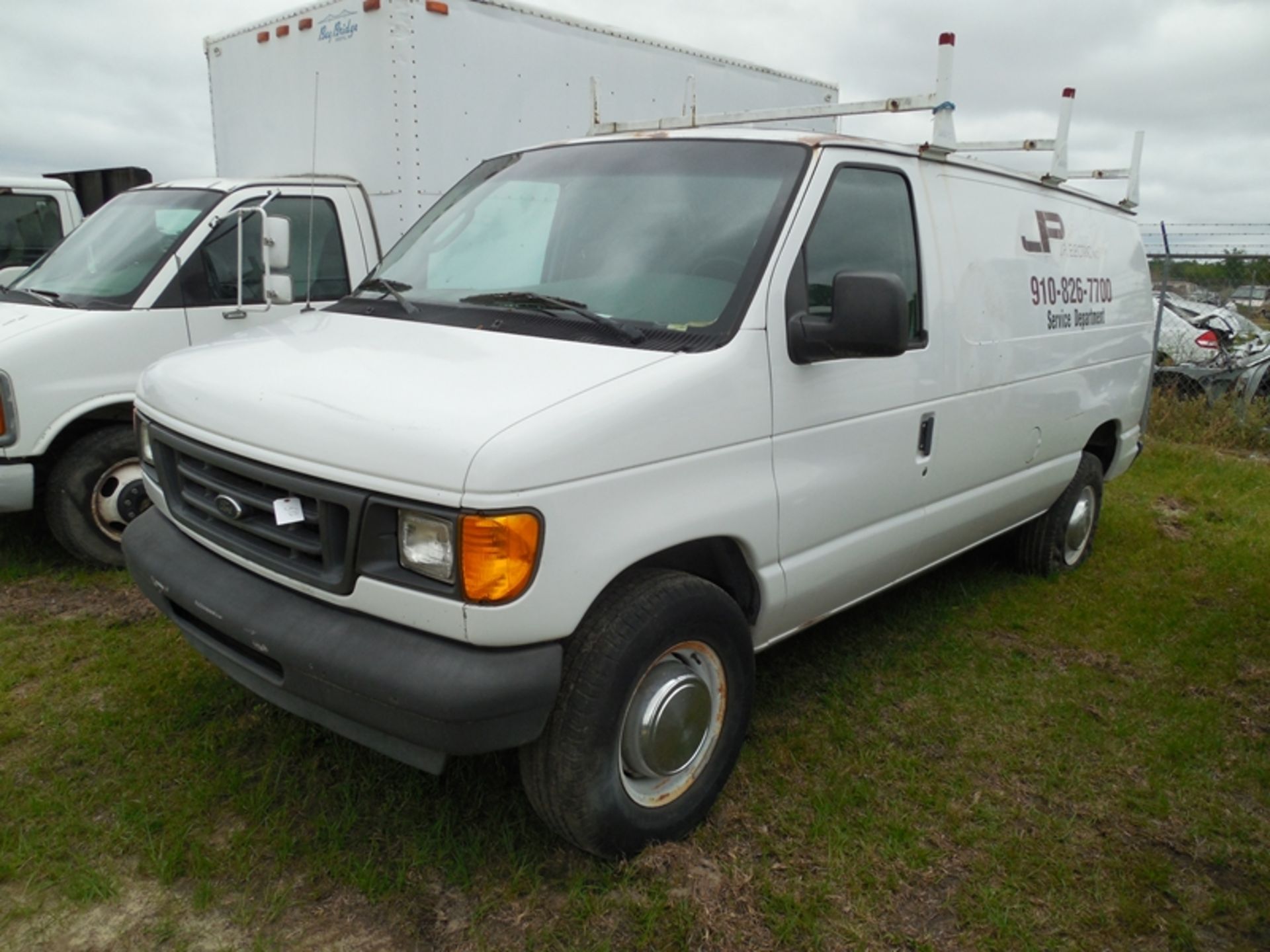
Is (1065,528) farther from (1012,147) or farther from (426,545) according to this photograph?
(426,545)

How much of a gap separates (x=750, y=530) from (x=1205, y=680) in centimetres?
267

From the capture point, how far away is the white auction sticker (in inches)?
103

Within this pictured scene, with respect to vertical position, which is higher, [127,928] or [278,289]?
[278,289]

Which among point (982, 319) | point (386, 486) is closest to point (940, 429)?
point (982, 319)

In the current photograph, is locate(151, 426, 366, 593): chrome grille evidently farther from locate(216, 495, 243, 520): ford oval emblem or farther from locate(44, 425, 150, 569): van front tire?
locate(44, 425, 150, 569): van front tire

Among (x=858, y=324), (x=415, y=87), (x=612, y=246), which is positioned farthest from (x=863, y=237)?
(x=415, y=87)

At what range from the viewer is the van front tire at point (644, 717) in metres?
2.63

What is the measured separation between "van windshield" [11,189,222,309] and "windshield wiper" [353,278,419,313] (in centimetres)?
199

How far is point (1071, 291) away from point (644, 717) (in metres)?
3.35

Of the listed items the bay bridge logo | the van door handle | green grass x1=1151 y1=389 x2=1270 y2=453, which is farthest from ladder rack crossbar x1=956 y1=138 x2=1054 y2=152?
green grass x1=1151 y1=389 x2=1270 y2=453

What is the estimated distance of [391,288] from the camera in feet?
11.9

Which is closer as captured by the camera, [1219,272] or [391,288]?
[391,288]

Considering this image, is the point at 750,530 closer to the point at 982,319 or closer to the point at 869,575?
the point at 869,575

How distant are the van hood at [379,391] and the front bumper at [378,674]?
0.38 metres
